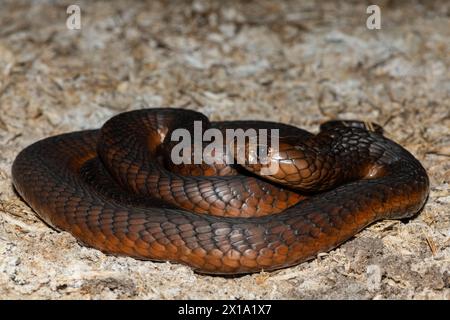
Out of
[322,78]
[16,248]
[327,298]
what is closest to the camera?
[327,298]

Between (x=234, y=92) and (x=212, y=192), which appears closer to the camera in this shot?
(x=212, y=192)

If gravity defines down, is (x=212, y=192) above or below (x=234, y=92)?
below

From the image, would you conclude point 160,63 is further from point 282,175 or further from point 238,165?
point 282,175

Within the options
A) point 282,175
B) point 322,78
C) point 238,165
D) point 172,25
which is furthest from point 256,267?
point 172,25
